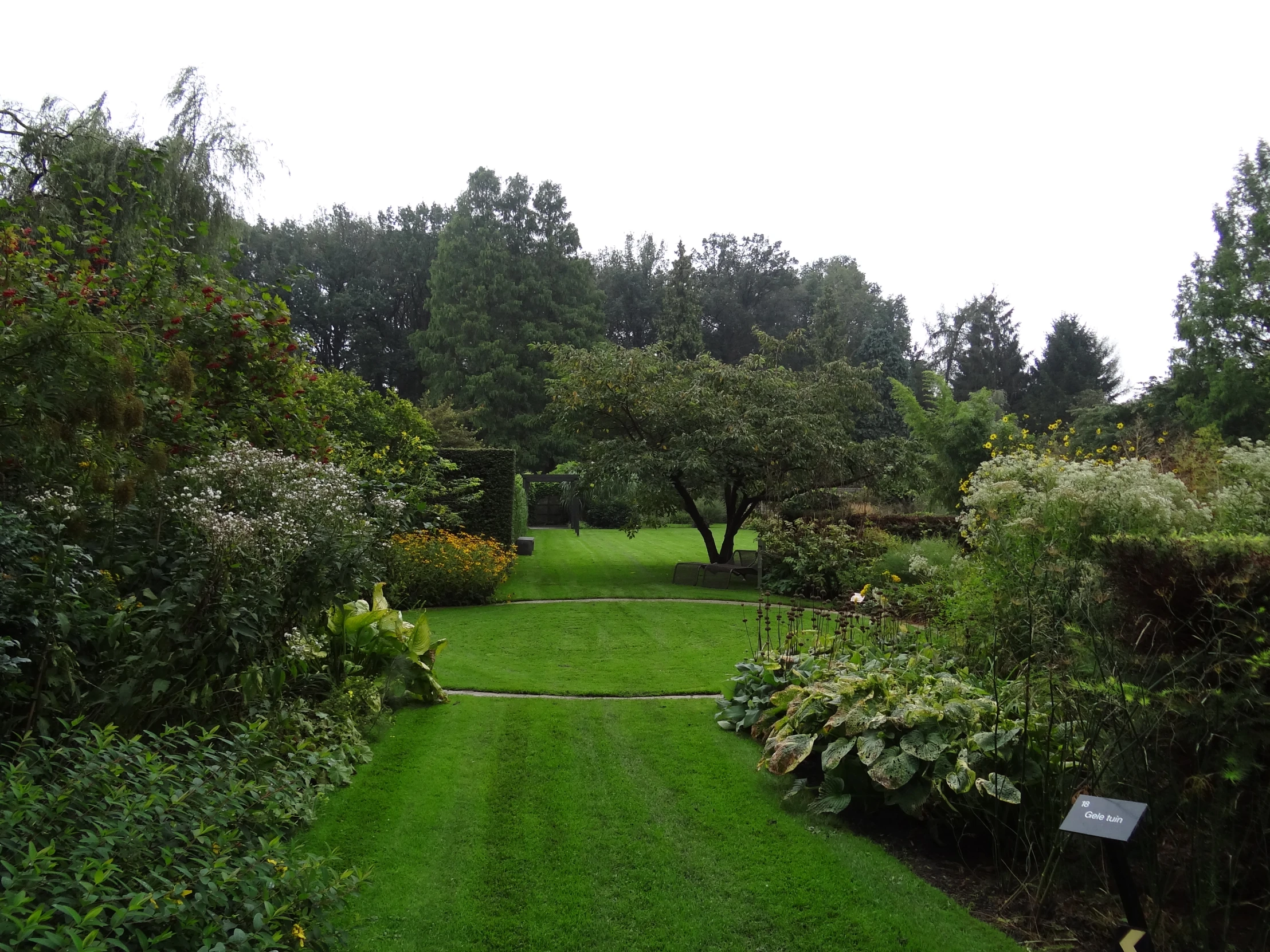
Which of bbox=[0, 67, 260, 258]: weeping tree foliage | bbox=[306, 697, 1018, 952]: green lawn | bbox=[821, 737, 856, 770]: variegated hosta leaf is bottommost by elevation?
bbox=[306, 697, 1018, 952]: green lawn

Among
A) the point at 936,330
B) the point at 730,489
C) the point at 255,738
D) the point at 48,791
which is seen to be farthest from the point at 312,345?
the point at 936,330

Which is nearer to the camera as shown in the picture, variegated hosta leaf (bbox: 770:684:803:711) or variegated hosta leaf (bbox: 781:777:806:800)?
variegated hosta leaf (bbox: 781:777:806:800)

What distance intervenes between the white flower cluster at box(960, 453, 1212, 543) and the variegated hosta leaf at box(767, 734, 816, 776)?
2.79 metres

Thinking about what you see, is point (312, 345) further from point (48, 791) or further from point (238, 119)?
point (238, 119)

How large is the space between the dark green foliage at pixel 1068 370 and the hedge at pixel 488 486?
3489 centimetres

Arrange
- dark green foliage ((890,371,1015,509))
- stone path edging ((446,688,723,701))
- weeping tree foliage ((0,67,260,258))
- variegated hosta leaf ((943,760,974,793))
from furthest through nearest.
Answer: dark green foliage ((890,371,1015,509)) < weeping tree foliage ((0,67,260,258)) < stone path edging ((446,688,723,701)) < variegated hosta leaf ((943,760,974,793))

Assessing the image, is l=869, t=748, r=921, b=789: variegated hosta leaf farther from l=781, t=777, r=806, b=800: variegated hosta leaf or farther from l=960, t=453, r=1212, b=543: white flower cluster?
l=960, t=453, r=1212, b=543: white flower cluster

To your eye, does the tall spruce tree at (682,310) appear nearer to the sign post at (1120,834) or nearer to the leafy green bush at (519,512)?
the leafy green bush at (519,512)

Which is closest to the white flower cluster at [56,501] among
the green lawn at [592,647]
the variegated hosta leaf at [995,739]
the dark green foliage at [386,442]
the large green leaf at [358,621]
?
the large green leaf at [358,621]

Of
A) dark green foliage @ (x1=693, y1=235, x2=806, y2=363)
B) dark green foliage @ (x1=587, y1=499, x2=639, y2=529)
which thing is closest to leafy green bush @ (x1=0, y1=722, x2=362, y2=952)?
dark green foliage @ (x1=587, y1=499, x2=639, y2=529)

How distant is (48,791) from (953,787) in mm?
3445

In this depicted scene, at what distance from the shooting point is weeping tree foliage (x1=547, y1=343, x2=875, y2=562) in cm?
1394

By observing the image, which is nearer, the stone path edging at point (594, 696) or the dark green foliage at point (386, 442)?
the stone path edging at point (594, 696)

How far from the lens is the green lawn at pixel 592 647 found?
7105 millimetres
